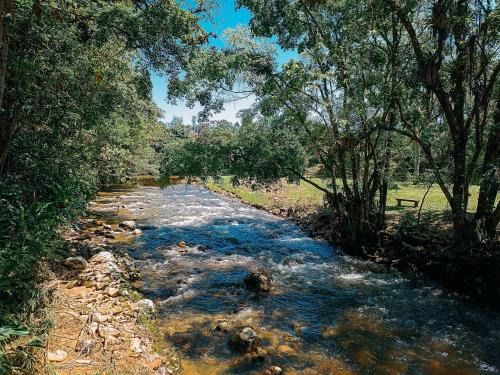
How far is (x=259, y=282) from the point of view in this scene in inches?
393

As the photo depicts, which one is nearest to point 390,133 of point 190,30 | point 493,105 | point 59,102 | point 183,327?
point 493,105

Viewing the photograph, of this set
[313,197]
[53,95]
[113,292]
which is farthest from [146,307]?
[313,197]

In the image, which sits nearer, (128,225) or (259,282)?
(259,282)

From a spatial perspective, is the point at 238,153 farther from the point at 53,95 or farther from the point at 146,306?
the point at 146,306

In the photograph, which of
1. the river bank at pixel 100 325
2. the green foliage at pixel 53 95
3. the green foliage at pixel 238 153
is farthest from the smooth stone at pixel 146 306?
the green foliage at pixel 238 153

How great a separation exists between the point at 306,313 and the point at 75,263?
6521 millimetres

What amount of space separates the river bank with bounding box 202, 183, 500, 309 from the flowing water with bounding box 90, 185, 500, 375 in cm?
58

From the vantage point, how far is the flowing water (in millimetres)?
6641

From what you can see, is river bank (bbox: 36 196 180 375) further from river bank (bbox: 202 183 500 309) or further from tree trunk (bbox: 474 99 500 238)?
tree trunk (bbox: 474 99 500 238)

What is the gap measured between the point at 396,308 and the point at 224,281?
17.3ft

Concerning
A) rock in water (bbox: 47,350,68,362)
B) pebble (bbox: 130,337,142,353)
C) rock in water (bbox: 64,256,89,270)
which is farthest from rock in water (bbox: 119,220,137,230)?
rock in water (bbox: 47,350,68,362)

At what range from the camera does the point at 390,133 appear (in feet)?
43.3

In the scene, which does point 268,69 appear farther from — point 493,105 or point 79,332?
point 79,332

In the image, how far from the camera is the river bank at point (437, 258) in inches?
382
